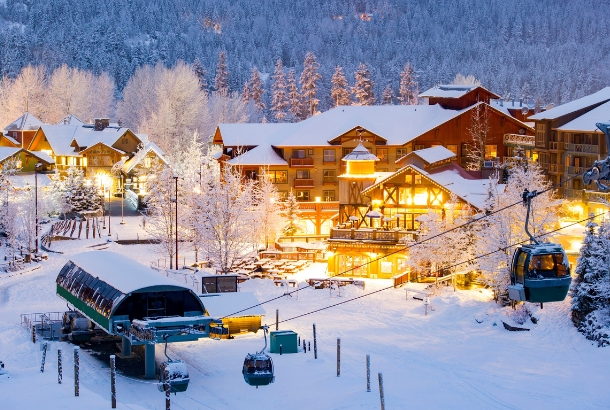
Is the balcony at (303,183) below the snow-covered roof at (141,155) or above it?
below

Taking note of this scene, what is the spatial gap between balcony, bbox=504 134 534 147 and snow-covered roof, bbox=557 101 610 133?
448 centimetres

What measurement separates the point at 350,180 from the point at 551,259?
36.3 metres

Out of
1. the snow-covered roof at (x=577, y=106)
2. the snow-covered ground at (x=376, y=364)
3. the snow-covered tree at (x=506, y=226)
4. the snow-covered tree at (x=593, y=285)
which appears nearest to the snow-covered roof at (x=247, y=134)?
the snow-covered roof at (x=577, y=106)

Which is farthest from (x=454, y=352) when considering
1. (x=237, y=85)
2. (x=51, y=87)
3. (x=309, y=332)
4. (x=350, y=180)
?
(x=237, y=85)

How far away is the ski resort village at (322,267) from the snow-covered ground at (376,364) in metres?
0.13

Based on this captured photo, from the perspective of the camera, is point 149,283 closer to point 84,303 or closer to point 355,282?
point 84,303

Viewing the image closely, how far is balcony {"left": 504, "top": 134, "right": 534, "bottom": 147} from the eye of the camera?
7669cm

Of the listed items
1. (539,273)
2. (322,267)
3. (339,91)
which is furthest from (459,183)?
(339,91)

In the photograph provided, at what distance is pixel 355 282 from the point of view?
50.5 meters

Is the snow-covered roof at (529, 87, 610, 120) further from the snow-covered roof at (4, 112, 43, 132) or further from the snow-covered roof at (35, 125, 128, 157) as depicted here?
the snow-covered roof at (4, 112, 43, 132)

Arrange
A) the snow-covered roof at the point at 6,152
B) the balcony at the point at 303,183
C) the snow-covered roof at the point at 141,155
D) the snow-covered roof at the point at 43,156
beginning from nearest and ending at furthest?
the balcony at the point at 303,183
the snow-covered roof at the point at 6,152
the snow-covered roof at the point at 141,155
the snow-covered roof at the point at 43,156

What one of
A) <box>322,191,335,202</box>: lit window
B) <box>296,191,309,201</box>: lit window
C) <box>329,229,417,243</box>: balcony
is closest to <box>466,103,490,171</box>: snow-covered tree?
<box>322,191,335,202</box>: lit window

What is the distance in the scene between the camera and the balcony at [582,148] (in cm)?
6781

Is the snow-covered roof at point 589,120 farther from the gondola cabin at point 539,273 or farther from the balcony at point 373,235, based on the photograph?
the gondola cabin at point 539,273
